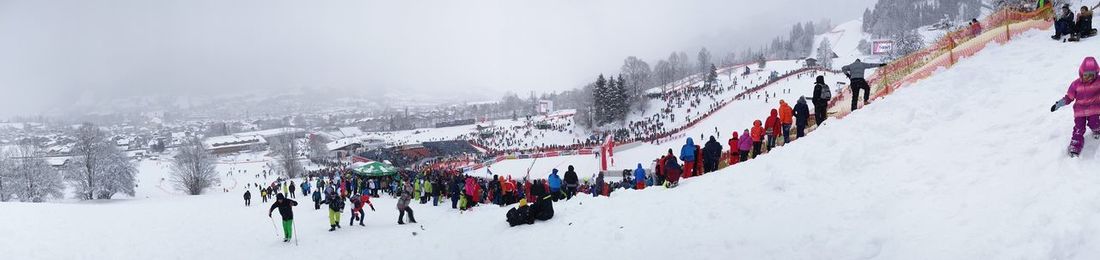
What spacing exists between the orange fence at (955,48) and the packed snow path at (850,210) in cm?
54

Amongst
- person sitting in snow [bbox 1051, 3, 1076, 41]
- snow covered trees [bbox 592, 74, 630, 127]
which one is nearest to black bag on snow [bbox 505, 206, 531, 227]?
person sitting in snow [bbox 1051, 3, 1076, 41]

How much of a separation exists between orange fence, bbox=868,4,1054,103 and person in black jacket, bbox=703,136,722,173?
378cm

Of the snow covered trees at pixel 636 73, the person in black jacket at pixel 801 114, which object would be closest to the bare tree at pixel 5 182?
the person in black jacket at pixel 801 114

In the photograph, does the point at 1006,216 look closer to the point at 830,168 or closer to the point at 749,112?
the point at 830,168

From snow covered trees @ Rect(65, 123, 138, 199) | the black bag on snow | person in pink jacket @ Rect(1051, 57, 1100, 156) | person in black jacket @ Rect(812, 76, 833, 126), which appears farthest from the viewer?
snow covered trees @ Rect(65, 123, 138, 199)

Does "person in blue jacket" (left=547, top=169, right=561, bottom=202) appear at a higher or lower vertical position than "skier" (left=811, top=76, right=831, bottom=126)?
lower

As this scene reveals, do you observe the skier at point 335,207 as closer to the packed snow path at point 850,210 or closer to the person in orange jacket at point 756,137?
the packed snow path at point 850,210

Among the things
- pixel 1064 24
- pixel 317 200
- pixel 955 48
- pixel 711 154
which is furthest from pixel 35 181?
pixel 1064 24

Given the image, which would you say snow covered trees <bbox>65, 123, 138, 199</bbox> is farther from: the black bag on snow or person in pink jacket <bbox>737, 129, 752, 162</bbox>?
person in pink jacket <bbox>737, 129, 752, 162</bbox>

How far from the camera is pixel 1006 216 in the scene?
5.41 metres

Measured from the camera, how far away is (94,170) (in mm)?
35969

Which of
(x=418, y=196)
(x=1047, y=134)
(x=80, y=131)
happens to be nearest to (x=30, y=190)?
(x=80, y=131)

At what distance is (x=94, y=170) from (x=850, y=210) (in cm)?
4505

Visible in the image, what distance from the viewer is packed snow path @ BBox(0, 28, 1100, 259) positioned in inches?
218
